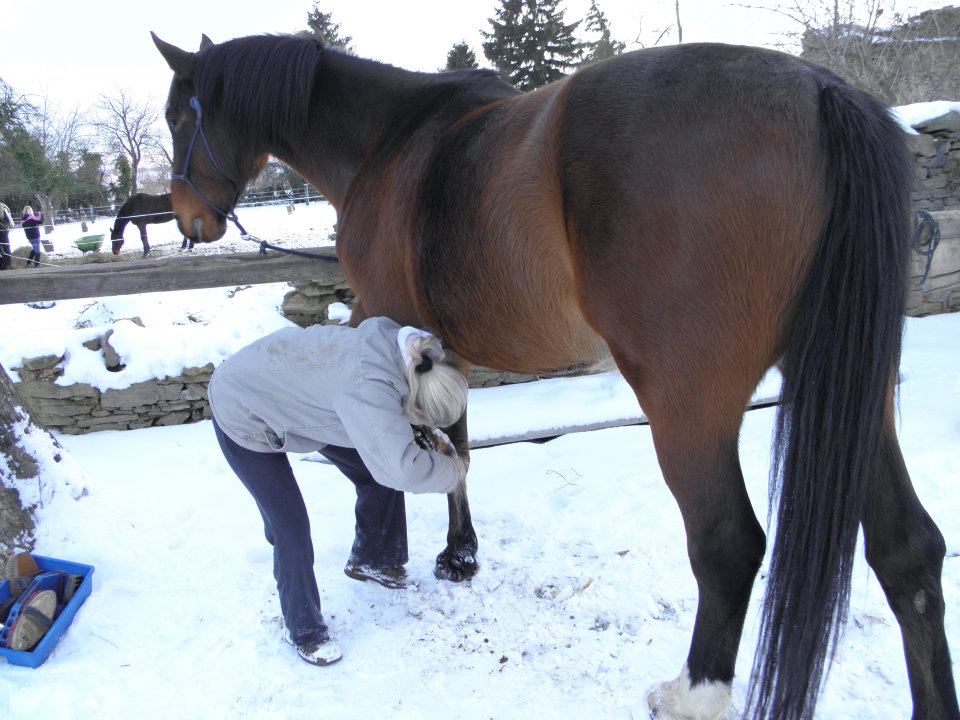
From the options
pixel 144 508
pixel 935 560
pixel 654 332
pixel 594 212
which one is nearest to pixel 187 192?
pixel 144 508

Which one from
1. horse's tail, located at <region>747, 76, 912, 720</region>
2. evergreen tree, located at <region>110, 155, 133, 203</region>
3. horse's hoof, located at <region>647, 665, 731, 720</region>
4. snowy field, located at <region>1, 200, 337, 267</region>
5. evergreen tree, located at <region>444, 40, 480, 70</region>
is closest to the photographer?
horse's tail, located at <region>747, 76, 912, 720</region>

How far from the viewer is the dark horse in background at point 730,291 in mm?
1334

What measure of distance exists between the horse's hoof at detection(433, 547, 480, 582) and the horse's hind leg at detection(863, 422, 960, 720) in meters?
1.49

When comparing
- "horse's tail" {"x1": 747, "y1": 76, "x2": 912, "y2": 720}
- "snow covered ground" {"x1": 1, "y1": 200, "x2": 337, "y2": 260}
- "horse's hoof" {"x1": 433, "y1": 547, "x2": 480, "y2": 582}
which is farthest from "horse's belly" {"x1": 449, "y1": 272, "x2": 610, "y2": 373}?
"snow covered ground" {"x1": 1, "y1": 200, "x2": 337, "y2": 260}

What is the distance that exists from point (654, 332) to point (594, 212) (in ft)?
1.06

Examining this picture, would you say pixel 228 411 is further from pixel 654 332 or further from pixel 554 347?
pixel 654 332

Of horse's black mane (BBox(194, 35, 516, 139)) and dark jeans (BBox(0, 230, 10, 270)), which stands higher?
horse's black mane (BBox(194, 35, 516, 139))

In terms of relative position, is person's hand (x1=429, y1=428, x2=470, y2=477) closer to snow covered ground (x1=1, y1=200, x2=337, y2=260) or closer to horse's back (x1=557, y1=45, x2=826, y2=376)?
horse's back (x1=557, y1=45, x2=826, y2=376)

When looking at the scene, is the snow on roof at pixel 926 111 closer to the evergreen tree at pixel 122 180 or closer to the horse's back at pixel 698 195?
the horse's back at pixel 698 195

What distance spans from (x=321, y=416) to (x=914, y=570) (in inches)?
65.9

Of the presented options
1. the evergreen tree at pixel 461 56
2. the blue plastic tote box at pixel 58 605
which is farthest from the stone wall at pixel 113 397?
the evergreen tree at pixel 461 56

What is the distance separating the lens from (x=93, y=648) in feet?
7.32

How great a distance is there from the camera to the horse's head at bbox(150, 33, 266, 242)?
2.60 metres

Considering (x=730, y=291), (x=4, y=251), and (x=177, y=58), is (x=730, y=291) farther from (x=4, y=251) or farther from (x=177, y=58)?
(x=4, y=251)
